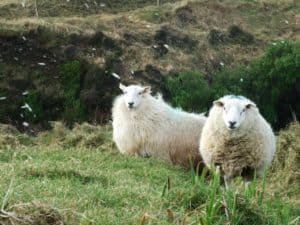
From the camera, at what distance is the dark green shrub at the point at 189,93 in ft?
113

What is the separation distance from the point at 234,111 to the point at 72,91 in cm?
2357

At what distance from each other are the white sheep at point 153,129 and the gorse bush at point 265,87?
1832 centimetres

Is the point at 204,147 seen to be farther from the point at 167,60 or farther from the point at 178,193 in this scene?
the point at 167,60

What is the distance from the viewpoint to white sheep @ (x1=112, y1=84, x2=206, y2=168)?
14.5m

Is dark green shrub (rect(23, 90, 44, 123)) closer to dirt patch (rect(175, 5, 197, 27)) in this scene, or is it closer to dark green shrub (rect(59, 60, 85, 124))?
dark green shrub (rect(59, 60, 85, 124))

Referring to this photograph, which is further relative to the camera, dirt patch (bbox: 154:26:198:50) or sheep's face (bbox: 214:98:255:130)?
dirt patch (bbox: 154:26:198:50)

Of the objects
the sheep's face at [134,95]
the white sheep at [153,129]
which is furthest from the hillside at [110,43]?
the white sheep at [153,129]

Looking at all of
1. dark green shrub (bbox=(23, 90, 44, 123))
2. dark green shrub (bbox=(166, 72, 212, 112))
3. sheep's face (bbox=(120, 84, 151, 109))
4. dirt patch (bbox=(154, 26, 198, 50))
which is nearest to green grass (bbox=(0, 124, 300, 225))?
sheep's face (bbox=(120, 84, 151, 109))

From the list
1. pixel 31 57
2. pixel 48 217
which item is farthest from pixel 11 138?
pixel 31 57

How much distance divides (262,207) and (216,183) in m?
0.76

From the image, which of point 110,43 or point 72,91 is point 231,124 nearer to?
point 72,91

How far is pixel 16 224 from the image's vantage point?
18.7 ft

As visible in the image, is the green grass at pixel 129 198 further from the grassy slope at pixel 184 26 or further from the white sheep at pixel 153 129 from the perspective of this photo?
the grassy slope at pixel 184 26

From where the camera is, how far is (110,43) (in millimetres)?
39969
